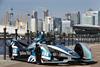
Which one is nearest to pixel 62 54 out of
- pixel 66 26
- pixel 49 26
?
pixel 49 26

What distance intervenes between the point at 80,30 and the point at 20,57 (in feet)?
296

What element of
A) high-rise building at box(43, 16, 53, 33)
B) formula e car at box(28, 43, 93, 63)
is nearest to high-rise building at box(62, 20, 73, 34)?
high-rise building at box(43, 16, 53, 33)

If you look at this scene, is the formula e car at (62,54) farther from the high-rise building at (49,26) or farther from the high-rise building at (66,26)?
the high-rise building at (66,26)

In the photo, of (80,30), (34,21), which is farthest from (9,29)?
(80,30)

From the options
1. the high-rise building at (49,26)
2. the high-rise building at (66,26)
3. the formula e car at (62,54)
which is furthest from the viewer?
the high-rise building at (66,26)

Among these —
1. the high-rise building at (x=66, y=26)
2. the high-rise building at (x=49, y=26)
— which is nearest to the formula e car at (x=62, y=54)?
the high-rise building at (x=49, y=26)

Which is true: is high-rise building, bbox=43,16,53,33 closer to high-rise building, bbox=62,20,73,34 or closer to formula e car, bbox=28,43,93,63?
high-rise building, bbox=62,20,73,34

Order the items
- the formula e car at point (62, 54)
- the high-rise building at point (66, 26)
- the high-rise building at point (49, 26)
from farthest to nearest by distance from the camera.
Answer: the high-rise building at point (66, 26), the high-rise building at point (49, 26), the formula e car at point (62, 54)

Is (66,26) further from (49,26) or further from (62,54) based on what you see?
(62,54)

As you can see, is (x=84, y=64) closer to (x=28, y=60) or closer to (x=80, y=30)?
(x=28, y=60)

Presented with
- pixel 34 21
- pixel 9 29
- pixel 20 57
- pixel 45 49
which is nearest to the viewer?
pixel 45 49

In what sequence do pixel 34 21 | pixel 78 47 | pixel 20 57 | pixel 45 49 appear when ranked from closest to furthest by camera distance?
pixel 45 49 < pixel 78 47 < pixel 20 57 < pixel 34 21

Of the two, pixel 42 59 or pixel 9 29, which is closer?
pixel 42 59

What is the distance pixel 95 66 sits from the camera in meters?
20.9
